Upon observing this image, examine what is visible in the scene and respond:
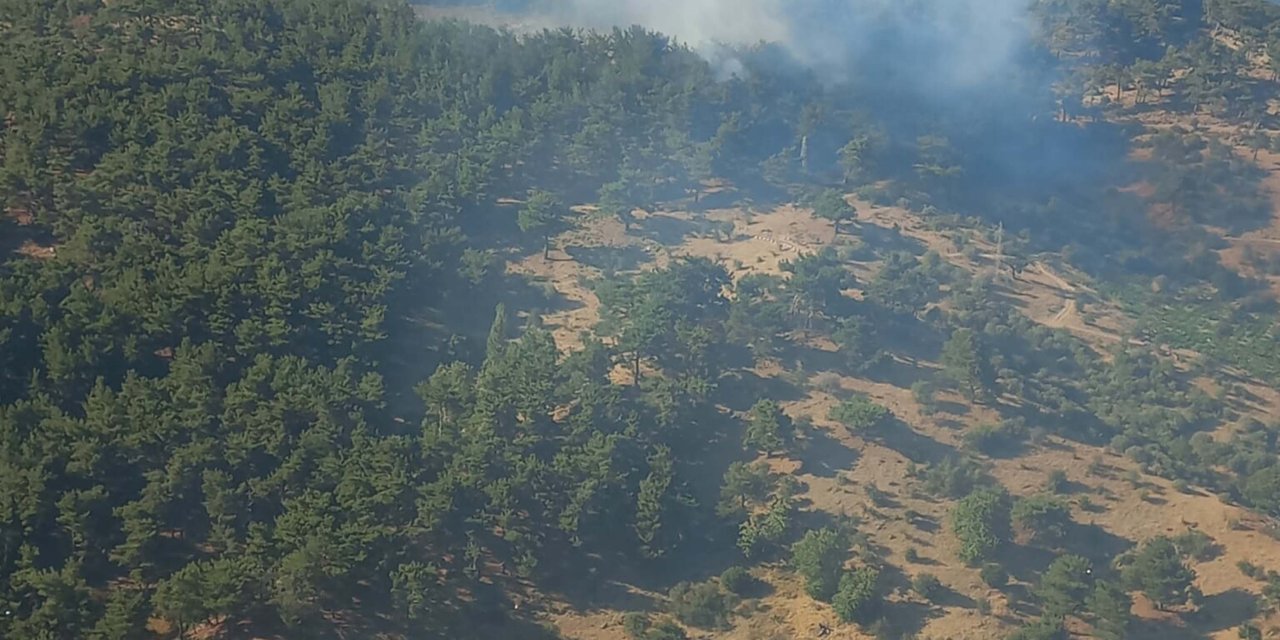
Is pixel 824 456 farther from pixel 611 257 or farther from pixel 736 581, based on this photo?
pixel 611 257

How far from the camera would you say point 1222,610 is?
1844 inches

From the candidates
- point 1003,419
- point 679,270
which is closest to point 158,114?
point 679,270

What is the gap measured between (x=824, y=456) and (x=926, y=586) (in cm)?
886

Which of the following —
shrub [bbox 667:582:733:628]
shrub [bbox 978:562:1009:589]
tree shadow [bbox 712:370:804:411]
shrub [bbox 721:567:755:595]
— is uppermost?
tree shadow [bbox 712:370:804:411]

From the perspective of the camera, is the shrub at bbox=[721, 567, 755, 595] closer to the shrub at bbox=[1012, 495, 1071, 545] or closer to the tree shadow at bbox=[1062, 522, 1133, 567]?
the shrub at bbox=[1012, 495, 1071, 545]

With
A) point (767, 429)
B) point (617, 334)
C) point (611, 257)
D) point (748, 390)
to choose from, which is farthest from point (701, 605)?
point (611, 257)

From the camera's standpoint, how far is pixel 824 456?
5459 cm

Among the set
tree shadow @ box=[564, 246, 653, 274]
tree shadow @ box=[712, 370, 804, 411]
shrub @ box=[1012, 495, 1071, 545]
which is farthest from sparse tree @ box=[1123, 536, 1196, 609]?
tree shadow @ box=[564, 246, 653, 274]

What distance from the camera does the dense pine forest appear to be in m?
45.5

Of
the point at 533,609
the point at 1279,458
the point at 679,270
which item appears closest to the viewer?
the point at 533,609

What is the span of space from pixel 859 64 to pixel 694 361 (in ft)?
128

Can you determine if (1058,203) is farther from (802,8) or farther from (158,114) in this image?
(158,114)

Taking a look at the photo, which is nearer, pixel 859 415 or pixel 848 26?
pixel 859 415

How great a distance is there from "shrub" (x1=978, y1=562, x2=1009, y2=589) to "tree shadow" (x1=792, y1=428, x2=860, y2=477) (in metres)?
8.23
